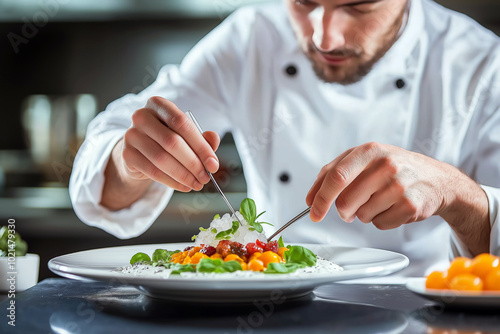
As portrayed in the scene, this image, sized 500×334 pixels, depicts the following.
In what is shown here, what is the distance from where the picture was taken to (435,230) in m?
1.51

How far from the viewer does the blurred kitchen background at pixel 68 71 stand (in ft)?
8.54

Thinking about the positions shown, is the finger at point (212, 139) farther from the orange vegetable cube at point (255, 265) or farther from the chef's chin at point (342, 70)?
the chef's chin at point (342, 70)

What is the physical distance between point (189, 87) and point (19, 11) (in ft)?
4.67

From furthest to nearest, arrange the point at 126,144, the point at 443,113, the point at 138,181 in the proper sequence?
the point at 443,113, the point at 138,181, the point at 126,144

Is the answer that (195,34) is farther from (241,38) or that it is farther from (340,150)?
(340,150)

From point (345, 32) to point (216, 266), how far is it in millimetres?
743

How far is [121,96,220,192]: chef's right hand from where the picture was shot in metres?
0.97

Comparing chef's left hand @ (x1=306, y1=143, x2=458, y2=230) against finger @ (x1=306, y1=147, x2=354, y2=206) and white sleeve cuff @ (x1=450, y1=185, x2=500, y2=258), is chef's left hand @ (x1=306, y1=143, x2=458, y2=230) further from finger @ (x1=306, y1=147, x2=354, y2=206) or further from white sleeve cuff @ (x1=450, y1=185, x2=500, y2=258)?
white sleeve cuff @ (x1=450, y1=185, x2=500, y2=258)

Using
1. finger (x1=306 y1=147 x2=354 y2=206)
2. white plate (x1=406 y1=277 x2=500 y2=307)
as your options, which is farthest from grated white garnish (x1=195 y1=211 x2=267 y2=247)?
white plate (x1=406 y1=277 x2=500 y2=307)

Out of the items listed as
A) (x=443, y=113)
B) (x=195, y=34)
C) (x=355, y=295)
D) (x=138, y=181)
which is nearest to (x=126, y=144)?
(x=138, y=181)

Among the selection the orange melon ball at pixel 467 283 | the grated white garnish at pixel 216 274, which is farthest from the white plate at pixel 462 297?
the grated white garnish at pixel 216 274

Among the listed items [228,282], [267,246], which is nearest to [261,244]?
[267,246]

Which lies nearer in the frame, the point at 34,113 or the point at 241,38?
the point at 241,38

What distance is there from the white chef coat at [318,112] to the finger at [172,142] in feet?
1.36
